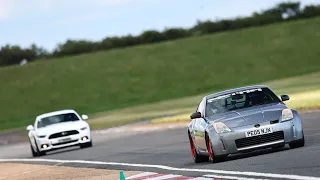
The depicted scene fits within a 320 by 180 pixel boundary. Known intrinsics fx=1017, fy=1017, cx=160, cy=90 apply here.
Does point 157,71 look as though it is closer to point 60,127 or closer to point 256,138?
point 60,127

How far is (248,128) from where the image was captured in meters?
Answer: 17.9

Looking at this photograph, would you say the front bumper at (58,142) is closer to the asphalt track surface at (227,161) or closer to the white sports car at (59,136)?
the white sports car at (59,136)

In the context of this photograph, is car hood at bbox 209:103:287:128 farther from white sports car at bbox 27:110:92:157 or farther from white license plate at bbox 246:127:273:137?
white sports car at bbox 27:110:92:157

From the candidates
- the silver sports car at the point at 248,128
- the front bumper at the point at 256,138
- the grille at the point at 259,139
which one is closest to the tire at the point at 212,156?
the silver sports car at the point at 248,128

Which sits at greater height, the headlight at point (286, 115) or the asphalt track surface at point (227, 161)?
the headlight at point (286, 115)

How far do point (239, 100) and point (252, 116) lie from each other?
51.2 inches

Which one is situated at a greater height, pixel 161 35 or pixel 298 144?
pixel 298 144

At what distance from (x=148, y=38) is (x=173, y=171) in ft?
382

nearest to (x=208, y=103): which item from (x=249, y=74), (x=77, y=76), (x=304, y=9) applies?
(x=249, y=74)

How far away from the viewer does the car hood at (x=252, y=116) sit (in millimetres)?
17938

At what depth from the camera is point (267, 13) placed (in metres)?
140

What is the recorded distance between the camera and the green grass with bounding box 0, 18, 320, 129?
3568 inches

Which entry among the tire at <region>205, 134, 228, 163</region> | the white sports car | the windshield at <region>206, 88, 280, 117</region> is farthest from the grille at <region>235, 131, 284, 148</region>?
the white sports car

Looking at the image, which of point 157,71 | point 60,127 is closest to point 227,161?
point 60,127
